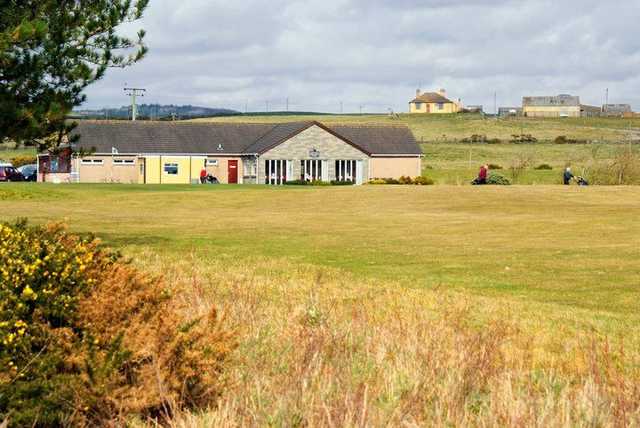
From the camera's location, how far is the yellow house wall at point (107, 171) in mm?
79312

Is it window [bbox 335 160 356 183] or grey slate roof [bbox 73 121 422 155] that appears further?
window [bbox 335 160 356 183]

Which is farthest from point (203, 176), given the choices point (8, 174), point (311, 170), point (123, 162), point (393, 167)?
point (393, 167)

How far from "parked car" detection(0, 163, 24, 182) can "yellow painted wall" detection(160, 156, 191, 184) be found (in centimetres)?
1148

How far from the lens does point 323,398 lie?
705cm

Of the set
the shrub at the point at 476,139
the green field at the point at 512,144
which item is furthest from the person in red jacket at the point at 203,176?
the shrub at the point at 476,139

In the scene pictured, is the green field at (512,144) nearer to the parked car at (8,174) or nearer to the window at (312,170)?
the window at (312,170)

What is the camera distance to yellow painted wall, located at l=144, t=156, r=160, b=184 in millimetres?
80438

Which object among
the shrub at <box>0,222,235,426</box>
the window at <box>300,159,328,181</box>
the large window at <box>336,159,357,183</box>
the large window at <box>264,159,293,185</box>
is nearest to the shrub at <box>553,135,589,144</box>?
the large window at <box>336,159,357,183</box>

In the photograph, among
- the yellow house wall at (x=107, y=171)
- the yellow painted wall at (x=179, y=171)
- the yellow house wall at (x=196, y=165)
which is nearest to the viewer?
the yellow house wall at (x=107, y=171)

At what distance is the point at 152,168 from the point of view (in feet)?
265

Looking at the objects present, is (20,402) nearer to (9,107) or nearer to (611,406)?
(611,406)

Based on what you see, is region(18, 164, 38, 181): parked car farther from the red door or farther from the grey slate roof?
the red door

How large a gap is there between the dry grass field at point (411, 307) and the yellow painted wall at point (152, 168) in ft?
119

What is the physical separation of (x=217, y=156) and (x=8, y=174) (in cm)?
1687
